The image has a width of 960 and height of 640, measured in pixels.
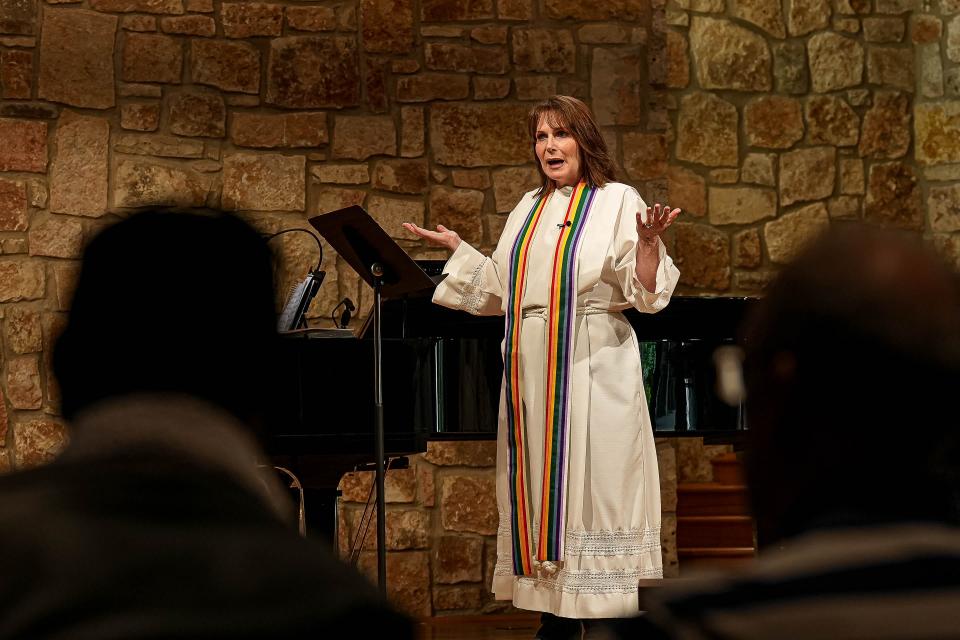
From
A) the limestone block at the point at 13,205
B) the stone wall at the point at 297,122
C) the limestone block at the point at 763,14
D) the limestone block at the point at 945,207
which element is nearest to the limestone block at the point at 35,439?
the stone wall at the point at 297,122

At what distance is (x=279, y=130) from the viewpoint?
576cm

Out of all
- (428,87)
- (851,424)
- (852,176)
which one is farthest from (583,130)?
(851,424)

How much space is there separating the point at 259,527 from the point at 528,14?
5.40m

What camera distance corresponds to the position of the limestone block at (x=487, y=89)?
586 centimetres

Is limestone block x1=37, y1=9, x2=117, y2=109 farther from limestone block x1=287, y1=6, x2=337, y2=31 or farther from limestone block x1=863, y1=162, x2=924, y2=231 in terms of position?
limestone block x1=863, y1=162, x2=924, y2=231

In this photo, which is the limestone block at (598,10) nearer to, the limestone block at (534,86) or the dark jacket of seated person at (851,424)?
the limestone block at (534,86)

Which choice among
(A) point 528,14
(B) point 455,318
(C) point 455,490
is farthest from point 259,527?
(A) point 528,14

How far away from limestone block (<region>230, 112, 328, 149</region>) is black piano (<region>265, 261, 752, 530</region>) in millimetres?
1435

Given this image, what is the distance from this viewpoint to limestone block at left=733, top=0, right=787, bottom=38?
673cm

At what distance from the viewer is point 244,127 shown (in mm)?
5734

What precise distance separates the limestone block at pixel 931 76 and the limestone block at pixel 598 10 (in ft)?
6.09

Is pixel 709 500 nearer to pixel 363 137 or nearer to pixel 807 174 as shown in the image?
pixel 807 174

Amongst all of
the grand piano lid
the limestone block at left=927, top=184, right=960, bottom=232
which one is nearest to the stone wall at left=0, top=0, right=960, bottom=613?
the limestone block at left=927, top=184, right=960, bottom=232

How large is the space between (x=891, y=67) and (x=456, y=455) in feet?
10.7
